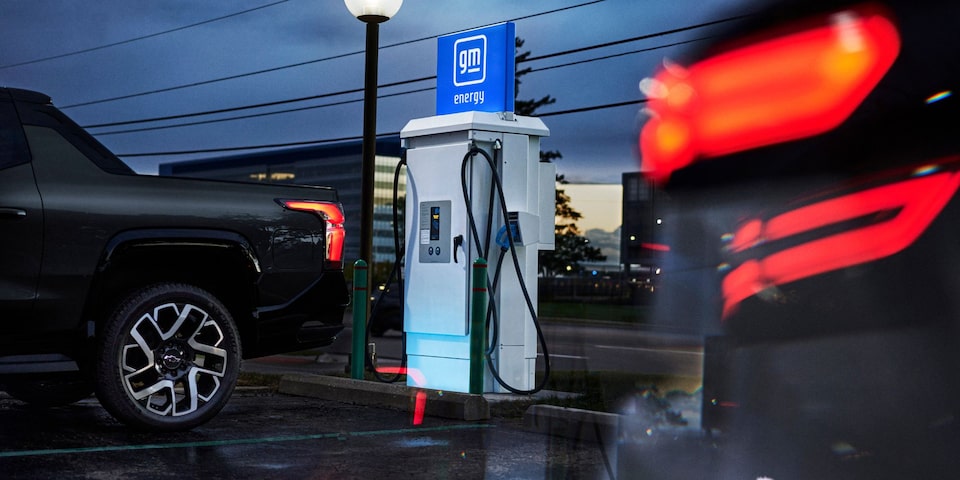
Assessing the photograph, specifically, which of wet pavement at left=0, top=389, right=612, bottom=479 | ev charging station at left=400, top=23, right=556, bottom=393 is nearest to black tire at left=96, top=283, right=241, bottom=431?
wet pavement at left=0, top=389, right=612, bottom=479

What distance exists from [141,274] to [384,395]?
2.38m

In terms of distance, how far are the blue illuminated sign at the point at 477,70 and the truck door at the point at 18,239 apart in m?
4.17

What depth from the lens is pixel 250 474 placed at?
5531 millimetres

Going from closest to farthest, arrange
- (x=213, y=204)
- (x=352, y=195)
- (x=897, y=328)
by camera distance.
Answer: (x=897, y=328) < (x=213, y=204) < (x=352, y=195)

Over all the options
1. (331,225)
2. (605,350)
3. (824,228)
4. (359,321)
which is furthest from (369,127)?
(605,350)

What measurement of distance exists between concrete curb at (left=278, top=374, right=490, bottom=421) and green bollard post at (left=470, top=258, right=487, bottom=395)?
0.28m

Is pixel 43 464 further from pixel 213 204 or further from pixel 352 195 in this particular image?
pixel 352 195

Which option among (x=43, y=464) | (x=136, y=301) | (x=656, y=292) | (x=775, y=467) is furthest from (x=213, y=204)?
(x=775, y=467)

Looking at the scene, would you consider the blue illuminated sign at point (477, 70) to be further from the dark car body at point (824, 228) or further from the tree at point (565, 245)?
the tree at point (565, 245)

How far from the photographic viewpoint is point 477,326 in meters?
8.43

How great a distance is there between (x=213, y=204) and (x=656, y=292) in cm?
295

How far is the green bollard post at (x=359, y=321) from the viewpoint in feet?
31.2

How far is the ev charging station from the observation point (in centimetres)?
916

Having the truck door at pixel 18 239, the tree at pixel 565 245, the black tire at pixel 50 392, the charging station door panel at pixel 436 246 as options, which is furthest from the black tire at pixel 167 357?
the tree at pixel 565 245
